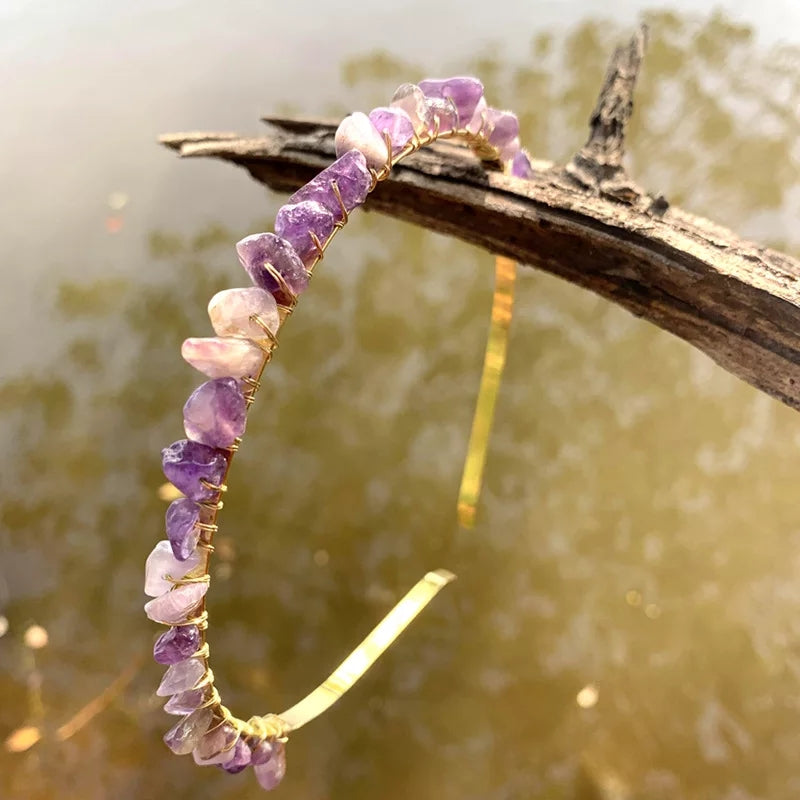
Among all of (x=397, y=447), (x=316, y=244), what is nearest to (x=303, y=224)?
(x=316, y=244)

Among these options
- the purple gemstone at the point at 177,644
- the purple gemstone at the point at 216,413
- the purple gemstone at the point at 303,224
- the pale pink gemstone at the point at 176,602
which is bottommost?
the purple gemstone at the point at 177,644

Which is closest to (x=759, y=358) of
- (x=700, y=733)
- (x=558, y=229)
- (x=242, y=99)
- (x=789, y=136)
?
(x=558, y=229)

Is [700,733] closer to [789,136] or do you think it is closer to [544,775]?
[544,775]

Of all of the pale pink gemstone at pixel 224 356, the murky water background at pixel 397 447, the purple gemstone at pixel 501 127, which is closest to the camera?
the pale pink gemstone at pixel 224 356

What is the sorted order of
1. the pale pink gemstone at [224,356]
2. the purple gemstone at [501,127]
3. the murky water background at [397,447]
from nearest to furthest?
the pale pink gemstone at [224,356], the purple gemstone at [501,127], the murky water background at [397,447]

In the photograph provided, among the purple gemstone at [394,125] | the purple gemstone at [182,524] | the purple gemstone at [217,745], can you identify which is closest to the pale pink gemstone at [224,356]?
the purple gemstone at [182,524]

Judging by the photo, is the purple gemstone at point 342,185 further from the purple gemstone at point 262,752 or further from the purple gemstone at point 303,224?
the purple gemstone at point 262,752

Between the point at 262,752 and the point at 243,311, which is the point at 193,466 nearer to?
the point at 243,311
